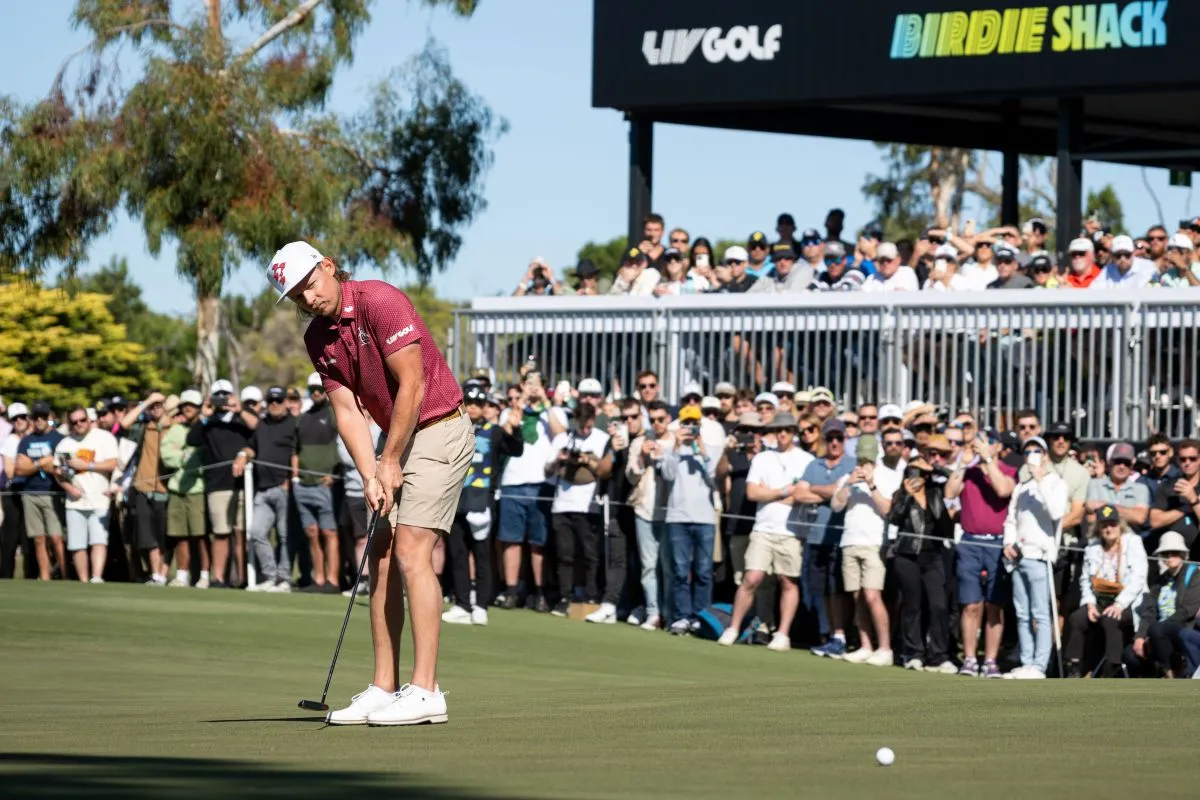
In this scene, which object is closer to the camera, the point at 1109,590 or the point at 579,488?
the point at 1109,590

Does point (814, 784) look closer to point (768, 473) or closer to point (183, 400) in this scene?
point (768, 473)

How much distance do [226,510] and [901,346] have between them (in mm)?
6621

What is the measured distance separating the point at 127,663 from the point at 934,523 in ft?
20.7

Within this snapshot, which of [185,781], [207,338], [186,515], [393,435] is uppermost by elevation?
[207,338]

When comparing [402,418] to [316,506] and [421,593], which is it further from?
[316,506]

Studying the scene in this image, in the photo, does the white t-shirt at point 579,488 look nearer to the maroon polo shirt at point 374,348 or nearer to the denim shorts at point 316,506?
the denim shorts at point 316,506

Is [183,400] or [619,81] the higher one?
[619,81]

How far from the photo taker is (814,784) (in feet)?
20.6

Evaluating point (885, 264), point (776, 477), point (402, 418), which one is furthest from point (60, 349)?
point (402, 418)

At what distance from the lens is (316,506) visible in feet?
63.1

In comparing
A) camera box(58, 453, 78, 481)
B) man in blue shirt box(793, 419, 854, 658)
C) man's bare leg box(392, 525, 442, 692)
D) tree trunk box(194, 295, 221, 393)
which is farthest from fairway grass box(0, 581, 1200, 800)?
tree trunk box(194, 295, 221, 393)

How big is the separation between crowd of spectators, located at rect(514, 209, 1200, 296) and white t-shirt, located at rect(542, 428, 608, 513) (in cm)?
317

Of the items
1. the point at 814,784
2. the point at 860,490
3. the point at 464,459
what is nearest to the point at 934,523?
the point at 860,490

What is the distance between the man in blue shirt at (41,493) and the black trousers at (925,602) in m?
8.93
